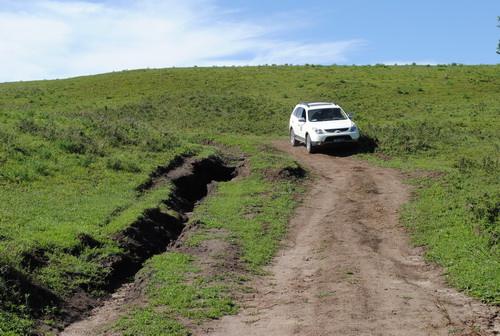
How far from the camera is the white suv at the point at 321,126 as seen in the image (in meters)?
26.3

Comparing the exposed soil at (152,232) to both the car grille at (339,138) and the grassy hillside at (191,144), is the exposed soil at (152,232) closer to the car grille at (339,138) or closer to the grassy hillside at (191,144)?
the grassy hillside at (191,144)

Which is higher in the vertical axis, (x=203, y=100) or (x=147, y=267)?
(x=203, y=100)

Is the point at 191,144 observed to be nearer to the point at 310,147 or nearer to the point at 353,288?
the point at 310,147

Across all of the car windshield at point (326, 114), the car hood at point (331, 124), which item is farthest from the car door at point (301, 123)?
the car hood at point (331, 124)

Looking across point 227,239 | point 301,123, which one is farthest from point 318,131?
point 227,239

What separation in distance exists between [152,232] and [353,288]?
5.27 meters

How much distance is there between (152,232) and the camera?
13906 millimetres

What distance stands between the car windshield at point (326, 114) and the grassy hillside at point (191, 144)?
1992mm

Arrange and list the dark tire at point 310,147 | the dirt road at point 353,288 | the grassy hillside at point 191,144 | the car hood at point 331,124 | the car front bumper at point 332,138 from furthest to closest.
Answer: the dark tire at point 310,147 → the car hood at point 331,124 → the car front bumper at point 332,138 → the grassy hillside at point 191,144 → the dirt road at point 353,288

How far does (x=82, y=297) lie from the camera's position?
1032cm

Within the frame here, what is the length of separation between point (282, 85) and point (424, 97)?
10.9 m

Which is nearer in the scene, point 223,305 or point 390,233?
point 223,305

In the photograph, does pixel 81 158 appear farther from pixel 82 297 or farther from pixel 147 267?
pixel 82 297

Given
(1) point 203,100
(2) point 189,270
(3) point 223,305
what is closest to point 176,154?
(2) point 189,270
